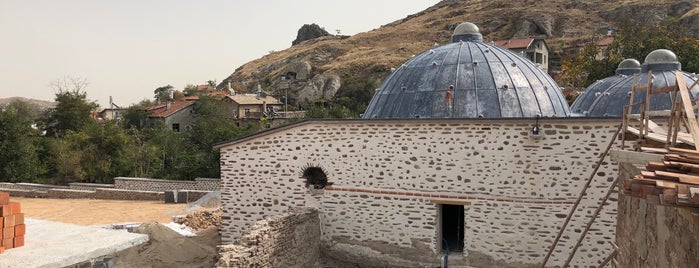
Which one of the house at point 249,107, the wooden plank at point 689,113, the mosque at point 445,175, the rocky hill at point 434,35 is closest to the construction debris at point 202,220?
the mosque at point 445,175

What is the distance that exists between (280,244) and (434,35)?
6720 cm

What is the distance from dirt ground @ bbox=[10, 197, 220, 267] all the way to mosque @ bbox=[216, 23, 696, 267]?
1.03 meters

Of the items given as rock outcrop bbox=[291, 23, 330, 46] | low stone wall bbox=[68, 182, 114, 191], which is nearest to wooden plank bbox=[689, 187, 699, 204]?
low stone wall bbox=[68, 182, 114, 191]

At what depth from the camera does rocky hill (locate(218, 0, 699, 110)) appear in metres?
54.5

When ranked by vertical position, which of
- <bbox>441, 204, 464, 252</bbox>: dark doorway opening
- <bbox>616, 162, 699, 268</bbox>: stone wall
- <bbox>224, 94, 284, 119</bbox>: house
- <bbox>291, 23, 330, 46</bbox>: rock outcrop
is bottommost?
<bbox>441, 204, 464, 252</bbox>: dark doorway opening

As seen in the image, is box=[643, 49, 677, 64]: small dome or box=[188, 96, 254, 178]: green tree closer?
box=[643, 49, 677, 64]: small dome

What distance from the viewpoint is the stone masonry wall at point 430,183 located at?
9.02 m

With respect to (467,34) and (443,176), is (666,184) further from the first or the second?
(467,34)

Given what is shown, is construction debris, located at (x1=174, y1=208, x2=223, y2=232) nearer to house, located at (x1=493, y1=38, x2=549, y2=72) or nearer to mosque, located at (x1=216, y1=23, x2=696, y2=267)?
mosque, located at (x1=216, y1=23, x2=696, y2=267)

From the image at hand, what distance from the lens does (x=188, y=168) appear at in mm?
28062

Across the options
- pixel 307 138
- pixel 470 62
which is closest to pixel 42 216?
pixel 307 138

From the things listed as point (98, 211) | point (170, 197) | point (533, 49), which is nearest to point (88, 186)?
point (98, 211)

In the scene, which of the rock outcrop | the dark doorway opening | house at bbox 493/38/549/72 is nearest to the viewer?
the dark doorway opening

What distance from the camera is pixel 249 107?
49500mm
